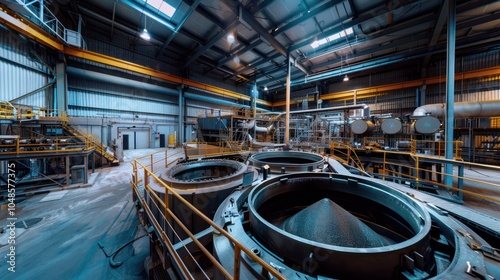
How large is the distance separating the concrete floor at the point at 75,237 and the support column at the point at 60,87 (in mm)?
7851

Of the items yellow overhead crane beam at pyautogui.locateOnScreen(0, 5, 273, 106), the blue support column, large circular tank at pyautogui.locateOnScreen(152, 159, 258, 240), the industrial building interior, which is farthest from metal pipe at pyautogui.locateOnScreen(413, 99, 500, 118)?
the blue support column

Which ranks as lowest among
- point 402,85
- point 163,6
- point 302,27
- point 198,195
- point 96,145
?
point 198,195

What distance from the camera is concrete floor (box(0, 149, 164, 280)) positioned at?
2.95 m

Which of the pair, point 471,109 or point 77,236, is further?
point 471,109

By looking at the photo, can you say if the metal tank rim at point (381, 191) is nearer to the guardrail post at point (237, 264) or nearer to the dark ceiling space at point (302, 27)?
the guardrail post at point (237, 264)

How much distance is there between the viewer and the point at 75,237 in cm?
376

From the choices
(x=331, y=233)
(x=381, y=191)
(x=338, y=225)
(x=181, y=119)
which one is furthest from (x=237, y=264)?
(x=181, y=119)

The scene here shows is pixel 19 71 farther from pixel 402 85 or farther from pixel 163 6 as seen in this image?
pixel 402 85

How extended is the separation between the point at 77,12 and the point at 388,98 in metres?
25.8

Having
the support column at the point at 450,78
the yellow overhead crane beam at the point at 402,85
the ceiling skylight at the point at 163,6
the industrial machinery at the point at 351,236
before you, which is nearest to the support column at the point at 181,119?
the ceiling skylight at the point at 163,6

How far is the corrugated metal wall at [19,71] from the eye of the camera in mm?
7875

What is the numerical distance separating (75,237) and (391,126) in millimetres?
13754

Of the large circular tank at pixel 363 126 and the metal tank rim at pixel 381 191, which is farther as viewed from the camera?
the large circular tank at pixel 363 126

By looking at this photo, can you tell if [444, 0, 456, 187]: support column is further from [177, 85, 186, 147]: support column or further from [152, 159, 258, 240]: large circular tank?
[177, 85, 186, 147]: support column
